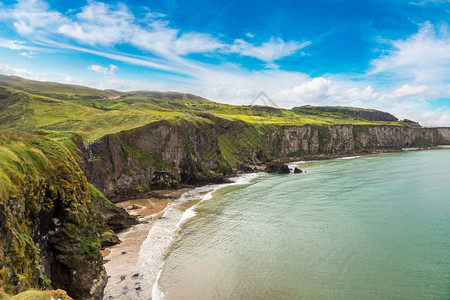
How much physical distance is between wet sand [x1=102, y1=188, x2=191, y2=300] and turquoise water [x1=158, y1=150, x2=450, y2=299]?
116 inches

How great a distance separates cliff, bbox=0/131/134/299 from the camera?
44.5ft

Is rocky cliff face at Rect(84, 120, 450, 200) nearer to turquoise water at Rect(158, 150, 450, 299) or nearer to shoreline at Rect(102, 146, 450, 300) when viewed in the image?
shoreline at Rect(102, 146, 450, 300)

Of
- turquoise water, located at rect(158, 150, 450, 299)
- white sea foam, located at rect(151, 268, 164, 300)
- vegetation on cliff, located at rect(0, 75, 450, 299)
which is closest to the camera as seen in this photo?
vegetation on cliff, located at rect(0, 75, 450, 299)

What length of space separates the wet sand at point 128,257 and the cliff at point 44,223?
2704mm

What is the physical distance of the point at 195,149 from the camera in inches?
3435

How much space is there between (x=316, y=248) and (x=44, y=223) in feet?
87.8

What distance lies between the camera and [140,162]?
64125mm

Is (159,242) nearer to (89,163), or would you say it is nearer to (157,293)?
(157,293)

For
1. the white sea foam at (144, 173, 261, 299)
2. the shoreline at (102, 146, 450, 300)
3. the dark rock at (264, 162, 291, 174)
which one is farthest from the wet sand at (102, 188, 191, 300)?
the dark rock at (264, 162, 291, 174)

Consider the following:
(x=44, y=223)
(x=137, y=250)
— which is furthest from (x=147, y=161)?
(x=44, y=223)

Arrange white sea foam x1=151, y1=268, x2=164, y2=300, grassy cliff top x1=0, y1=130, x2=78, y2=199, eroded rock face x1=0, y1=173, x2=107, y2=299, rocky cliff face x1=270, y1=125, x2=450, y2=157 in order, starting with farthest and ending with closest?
1. rocky cliff face x1=270, y1=125, x2=450, y2=157
2. white sea foam x1=151, y1=268, x2=164, y2=300
3. grassy cliff top x1=0, y1=130, x2=78, y2=199
4. eroded rock face x1=0, y1=173, x2=107, y2=299

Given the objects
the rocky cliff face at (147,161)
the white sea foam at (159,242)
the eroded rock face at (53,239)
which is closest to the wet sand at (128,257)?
the white sea foam at (159,242)

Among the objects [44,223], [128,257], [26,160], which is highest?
[26,160]

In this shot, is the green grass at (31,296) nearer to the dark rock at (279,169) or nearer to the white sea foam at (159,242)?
the white sea foam at (159,242)
